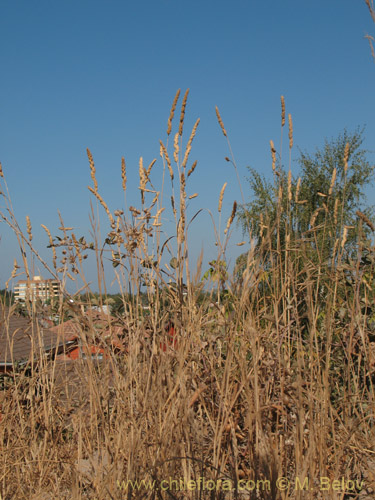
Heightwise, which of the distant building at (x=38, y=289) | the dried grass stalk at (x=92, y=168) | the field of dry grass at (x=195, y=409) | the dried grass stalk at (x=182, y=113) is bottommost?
the field of dry grass at (x=195, y=409)

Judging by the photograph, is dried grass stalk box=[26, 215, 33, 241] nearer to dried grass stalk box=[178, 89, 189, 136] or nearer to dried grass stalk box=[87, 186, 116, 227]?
dried grass stalk box=[87, 186, 116, 227]

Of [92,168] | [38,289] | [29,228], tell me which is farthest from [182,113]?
[38,289]

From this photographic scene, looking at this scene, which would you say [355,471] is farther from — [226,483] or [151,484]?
[151,484]

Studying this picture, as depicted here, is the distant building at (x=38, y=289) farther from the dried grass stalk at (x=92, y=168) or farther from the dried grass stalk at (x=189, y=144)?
the dried grass stalk at (x=189, y=144)

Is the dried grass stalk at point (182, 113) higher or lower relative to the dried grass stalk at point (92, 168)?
higher

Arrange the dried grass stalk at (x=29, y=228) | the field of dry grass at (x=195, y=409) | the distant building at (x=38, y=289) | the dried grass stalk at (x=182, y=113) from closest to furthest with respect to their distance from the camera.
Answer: the field of dry grass at (x=195, y=409) < the dried grass stalk at (x=182, y=113) < the dried grass stalk at (x=29, y=228) < the distant building at (x=38, y=289)

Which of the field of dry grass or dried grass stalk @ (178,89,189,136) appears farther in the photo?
dried grass stalk @ (178,89,189,136)

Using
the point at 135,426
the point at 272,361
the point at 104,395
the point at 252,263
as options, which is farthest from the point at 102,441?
the point at 252,263

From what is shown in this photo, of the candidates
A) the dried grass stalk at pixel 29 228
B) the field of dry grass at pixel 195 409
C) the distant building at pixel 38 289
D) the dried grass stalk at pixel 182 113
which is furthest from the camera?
the distant building at pixel 38 289

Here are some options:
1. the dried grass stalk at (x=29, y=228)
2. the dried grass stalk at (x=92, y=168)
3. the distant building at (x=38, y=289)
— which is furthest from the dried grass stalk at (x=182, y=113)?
the distant building at (x=38, y=289)

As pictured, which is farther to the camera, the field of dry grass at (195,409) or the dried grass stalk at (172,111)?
the dried grass stalk at (172,111)

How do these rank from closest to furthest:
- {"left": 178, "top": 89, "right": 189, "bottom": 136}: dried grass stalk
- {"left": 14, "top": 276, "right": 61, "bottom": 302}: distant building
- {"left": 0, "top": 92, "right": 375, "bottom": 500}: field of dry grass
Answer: {"left": 0, "top": 92, "right": 375, "bottom": 500}: field of dry grass → {"left": 178, "top": 89, "right": 189, "bottom": 136}: dried grass stalk → {"left": 14, "top": 276, "right": 61, "bottom": 302}: distant building

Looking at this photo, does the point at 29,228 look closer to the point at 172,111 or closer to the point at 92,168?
the point at 92,168

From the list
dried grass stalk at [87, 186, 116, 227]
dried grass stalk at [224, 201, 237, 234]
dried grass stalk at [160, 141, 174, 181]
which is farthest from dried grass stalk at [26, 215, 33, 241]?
dried grass stalk at [224, 201, 237, 234]
